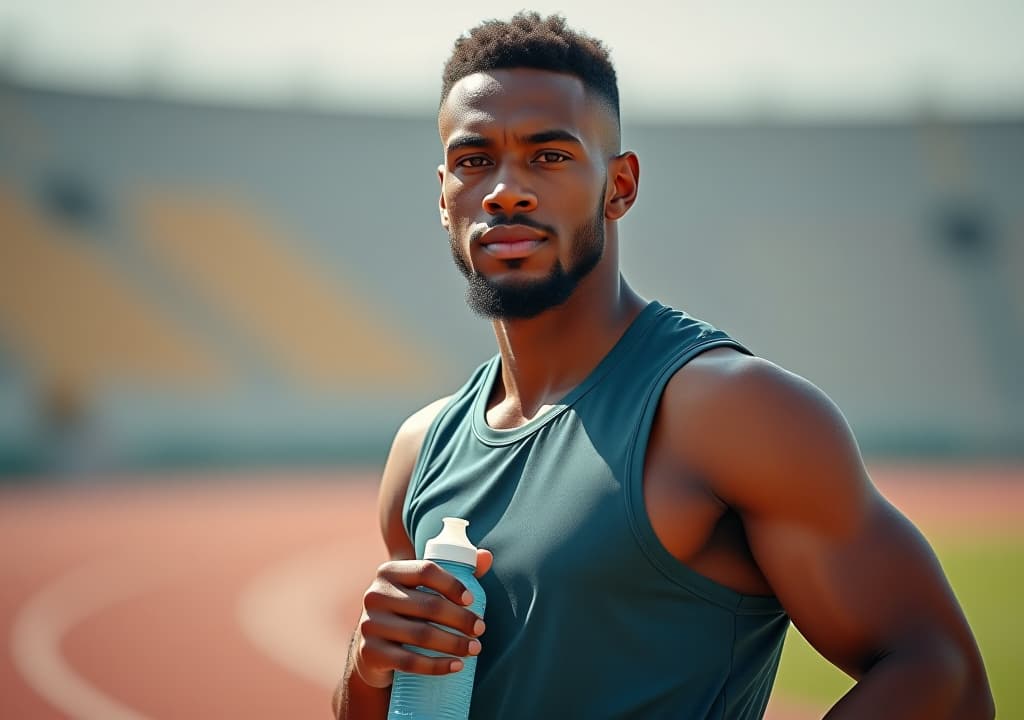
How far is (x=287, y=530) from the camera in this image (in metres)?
16.7

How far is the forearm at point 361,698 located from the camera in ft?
7.72

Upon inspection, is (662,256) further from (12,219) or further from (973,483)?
(12,219)

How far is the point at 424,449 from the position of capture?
2592mm

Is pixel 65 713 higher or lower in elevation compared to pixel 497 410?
lower

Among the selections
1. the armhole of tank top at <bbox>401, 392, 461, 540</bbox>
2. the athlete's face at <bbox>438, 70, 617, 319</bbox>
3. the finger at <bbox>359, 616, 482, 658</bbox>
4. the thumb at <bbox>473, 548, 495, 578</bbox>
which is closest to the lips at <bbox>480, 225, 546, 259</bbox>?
the athlete's face at <bbox>438, 70, 617, 319</bbox>

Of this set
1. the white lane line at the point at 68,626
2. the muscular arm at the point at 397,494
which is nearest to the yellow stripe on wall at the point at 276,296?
the white lane line at the point at 68,626

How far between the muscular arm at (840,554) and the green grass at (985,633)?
5.34 metres

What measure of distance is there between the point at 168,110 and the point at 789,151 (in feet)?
57.9

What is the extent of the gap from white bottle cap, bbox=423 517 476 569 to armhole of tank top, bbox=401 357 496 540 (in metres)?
0.48

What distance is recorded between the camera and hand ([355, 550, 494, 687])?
6.38ft

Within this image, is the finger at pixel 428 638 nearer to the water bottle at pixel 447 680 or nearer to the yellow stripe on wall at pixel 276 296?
the water bottle at pixel 447 680

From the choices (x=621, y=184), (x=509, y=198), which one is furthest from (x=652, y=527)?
(x=621, y=184)

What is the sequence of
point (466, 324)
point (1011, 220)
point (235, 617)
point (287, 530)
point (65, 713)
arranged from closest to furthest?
point (65, 713) < point (235, 617) < point (287, 530) < point (466, 324) < point (1011, 220)

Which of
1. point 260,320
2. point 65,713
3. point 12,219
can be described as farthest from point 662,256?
point 65,713
